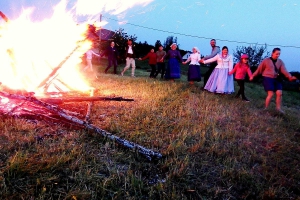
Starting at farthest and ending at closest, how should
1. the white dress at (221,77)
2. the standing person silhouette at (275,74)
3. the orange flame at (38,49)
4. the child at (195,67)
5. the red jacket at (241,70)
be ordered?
the child at (195,67) → the white dress at (221,77) → the red jacket at (241,70) → the standing person silhouette at (275,74) → the orange flame at (38,49)

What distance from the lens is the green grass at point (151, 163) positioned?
2.52 meters

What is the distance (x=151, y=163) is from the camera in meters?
3.19

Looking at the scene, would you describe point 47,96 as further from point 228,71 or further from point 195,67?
point 195,67

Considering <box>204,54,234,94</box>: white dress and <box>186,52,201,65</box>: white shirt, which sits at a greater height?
<box>186,52,201,65</box>: white shirt

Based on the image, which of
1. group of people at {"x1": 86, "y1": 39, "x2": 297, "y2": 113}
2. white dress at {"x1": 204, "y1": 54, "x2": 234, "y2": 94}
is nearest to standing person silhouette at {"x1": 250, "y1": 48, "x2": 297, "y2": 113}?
group of people at {"x1": 86, "y1": 39, "x2": 297, "y2": 113}

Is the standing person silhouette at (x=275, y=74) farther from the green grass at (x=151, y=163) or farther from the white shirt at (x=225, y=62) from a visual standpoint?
the green grass at (x=151, y=163)

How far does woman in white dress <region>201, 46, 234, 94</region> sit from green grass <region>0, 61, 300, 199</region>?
13.0ft

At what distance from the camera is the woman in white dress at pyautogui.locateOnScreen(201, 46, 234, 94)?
9148 millimetres

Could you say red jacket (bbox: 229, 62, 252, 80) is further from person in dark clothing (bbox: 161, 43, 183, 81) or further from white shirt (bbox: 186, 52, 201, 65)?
person in dark clothing (bbox: 161, 43, 183, 81)

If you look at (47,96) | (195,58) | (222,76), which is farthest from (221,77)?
A: (47,96)

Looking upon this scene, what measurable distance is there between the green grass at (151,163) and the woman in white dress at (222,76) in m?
3.95

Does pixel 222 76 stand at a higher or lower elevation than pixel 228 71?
lower

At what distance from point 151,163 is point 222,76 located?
6815 millimetres

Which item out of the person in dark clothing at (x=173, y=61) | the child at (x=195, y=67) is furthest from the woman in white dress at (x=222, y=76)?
the person in dark clothing at (x=173, y=61)
